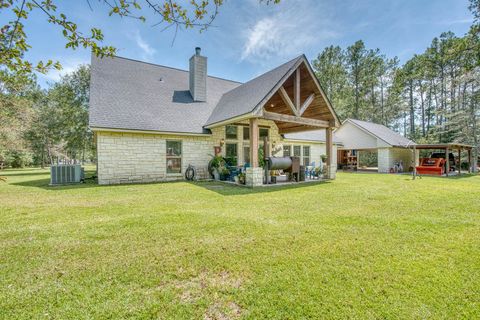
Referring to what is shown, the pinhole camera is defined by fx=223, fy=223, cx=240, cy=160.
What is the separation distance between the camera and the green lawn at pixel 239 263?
80.3 inches

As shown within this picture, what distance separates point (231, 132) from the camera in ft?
43.2

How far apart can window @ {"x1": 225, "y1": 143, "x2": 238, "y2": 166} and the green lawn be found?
7.52 metres

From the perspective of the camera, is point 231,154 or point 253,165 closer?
point 253,165

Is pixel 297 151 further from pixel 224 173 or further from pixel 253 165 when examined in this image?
pixel 253 165

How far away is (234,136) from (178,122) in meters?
3.38

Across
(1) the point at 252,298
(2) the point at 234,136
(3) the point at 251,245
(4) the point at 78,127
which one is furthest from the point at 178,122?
(4) the point at 78,127

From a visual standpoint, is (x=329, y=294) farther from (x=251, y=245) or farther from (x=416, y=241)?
(x=416, y=241)

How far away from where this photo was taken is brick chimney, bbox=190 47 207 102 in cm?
1384

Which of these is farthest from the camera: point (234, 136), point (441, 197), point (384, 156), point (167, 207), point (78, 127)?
point (78, 127)

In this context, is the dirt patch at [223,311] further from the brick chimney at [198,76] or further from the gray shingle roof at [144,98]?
the brick chimney at [198,76]

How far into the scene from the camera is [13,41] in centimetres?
206

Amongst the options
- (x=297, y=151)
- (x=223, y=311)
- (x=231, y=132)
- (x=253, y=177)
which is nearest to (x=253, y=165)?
(x=253, y=177)

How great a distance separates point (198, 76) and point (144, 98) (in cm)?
363

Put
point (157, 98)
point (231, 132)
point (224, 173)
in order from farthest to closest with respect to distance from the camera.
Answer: point (231, 132)
point (157, 98)
point (224, 173)
